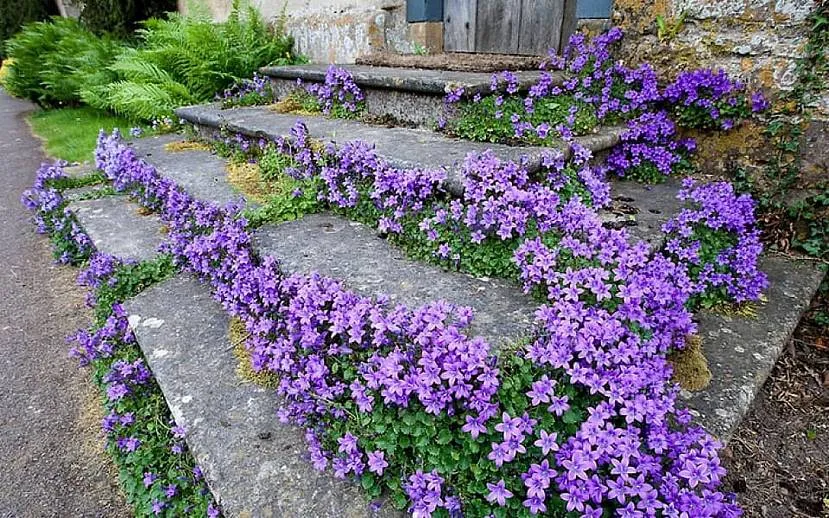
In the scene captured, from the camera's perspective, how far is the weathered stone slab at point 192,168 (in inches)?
121

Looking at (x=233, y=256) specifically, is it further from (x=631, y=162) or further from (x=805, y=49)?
(x=805, y=49)

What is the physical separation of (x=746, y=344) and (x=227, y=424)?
6.06 ft

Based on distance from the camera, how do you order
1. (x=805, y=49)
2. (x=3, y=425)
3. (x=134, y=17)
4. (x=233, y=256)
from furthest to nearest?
(x=134, y=17) < (x=805, y=49) < (x=233, y=256) < (x=3, y=425)

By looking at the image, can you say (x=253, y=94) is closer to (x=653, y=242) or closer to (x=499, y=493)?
(x=653, y=242)

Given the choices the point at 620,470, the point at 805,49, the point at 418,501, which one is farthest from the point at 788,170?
the point at 418,501

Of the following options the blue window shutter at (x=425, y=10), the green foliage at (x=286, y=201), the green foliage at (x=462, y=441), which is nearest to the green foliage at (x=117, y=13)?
the blue window shutter at (x=425, y=10)

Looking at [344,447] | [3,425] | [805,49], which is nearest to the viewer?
[344,447]

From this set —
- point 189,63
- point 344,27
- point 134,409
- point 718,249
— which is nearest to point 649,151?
point 718,249

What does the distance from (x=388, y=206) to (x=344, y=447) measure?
1.20m

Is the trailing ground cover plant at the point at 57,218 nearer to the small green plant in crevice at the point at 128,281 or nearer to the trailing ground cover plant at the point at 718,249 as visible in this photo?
the small green plant in crevice at the point at 128,281

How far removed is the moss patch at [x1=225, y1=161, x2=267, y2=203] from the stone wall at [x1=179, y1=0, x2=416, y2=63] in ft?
7.02

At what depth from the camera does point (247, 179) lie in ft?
10.8

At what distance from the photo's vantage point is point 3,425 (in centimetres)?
217

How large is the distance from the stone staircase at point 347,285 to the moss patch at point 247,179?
0.07 metres
